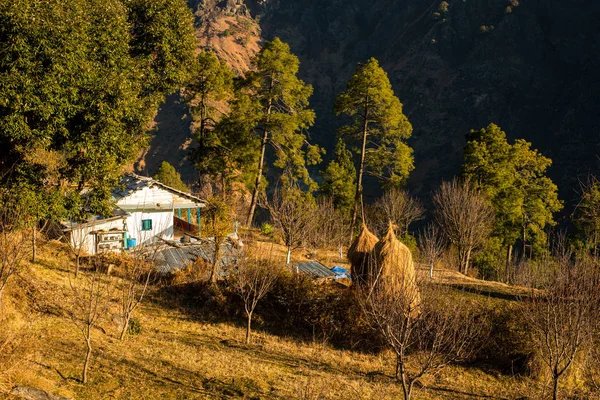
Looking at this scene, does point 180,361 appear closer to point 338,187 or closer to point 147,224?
point 147,224

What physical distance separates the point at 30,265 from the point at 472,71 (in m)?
104

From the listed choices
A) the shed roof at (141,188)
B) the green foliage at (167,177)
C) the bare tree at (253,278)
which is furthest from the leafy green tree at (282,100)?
the green foliage at (167,177)

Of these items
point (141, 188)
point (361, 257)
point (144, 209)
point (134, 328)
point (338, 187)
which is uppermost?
point (338, 187)

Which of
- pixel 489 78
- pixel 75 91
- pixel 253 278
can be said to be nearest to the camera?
pixel 75 91

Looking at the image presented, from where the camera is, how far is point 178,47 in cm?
2389

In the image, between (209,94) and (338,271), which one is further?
(209,94)

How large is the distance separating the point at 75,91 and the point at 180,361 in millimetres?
10711

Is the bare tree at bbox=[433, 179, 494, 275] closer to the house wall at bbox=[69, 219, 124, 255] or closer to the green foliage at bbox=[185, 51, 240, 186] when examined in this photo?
the green foliage at bbox=[185, 51, 240, 186]

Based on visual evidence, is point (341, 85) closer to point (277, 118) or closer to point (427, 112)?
point (427, 112)

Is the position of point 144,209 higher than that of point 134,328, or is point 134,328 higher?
point 144,209

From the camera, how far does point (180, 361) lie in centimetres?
1496

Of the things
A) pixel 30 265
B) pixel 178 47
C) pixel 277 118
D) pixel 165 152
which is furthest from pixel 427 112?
pixel 30 265

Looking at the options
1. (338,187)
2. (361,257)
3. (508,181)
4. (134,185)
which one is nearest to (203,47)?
(338,187)

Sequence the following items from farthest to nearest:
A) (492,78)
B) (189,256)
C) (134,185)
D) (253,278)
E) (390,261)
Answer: (492,78) < (134,185) < (189,256) < (253,278) < (390,261)
